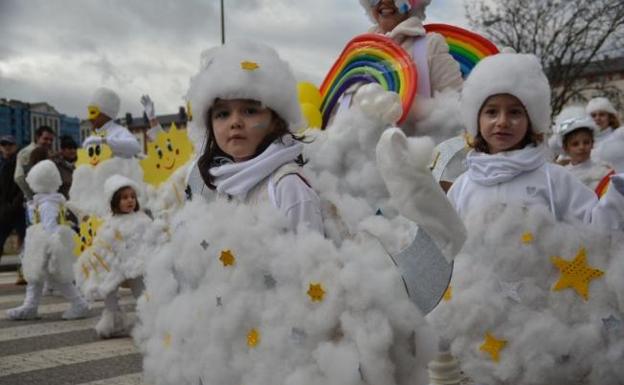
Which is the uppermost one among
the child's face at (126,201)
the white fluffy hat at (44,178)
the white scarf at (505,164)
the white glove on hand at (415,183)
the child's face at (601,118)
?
the child's face at (601,118)

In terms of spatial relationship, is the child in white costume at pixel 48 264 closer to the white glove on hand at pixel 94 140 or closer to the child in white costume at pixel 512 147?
the white glove on hand at pixel 94 140

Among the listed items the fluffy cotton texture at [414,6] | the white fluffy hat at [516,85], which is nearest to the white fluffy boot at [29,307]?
the fluffy cotton texture at [414,6]

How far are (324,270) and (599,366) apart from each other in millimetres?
1161

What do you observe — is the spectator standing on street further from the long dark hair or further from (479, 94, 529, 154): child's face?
(479, 94, 529, 154): child's face

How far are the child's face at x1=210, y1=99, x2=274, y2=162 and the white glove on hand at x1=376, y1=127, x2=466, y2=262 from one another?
725 millimetres

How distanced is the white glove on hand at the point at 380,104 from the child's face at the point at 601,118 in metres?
4.25

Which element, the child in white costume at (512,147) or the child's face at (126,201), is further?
the child's face at (126,201)

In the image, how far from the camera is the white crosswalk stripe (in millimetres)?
4781

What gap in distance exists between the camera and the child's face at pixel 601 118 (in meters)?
7.48

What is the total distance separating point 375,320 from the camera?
6.87 feet

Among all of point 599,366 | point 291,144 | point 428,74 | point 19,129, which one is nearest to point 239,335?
point 291,144

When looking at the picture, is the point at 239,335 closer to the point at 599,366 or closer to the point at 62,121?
the point at 599,366

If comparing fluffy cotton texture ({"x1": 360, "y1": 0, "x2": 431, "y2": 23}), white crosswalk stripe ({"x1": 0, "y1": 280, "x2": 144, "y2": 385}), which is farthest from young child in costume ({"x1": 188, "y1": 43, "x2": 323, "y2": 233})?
white crosswalk stripe ({"x1": 0, "y1": 280, "x2": 144, "y2": 385})

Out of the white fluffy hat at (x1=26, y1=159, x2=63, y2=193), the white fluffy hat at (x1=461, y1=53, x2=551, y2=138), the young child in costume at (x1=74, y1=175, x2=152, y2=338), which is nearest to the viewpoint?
the white fluffy hat at (x1=461, y1=53, x2=551, y2=138)
